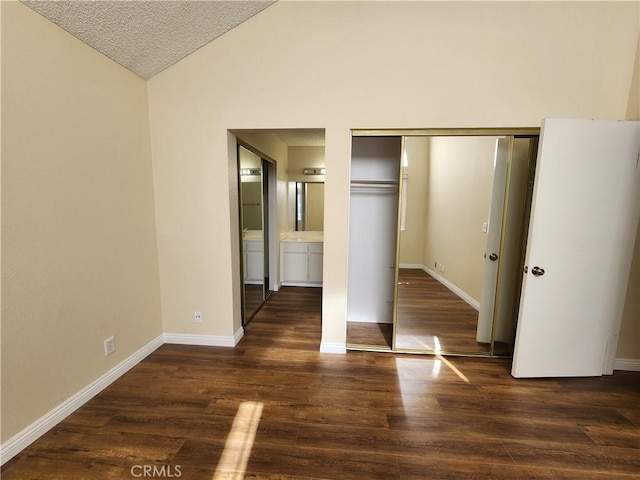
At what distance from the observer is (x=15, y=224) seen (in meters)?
1.47

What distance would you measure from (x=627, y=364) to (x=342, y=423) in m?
2.69

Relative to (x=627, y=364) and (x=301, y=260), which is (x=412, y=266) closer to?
(x=627, y=364)

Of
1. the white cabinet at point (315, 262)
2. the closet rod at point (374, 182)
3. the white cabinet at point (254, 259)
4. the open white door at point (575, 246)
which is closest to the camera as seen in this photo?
the open white door at point (575, 246)

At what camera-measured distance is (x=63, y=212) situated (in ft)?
5.64

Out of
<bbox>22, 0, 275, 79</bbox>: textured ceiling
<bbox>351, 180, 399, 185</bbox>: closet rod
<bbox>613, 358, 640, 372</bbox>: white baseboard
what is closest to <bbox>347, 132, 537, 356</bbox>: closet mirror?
<bbox>351, 180, 399, 185</bbox>: closet rod

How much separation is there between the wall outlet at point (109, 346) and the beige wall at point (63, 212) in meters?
0.04

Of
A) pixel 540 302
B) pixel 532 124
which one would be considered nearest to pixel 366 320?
pixel 540 302

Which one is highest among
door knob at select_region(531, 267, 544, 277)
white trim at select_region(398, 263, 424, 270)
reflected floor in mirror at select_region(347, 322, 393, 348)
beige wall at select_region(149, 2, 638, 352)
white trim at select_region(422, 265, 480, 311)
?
beige wall at select_region(149, 2, 638, 352)

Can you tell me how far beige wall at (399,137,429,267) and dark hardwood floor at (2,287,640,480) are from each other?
1.01 metres

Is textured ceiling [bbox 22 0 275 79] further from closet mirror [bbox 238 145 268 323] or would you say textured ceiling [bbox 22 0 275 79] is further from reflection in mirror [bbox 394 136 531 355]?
reflection in mirror [bbox 394 136 531 355]

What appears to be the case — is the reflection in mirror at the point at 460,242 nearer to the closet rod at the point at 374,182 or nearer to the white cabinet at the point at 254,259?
the closet rod at the point at 374,182

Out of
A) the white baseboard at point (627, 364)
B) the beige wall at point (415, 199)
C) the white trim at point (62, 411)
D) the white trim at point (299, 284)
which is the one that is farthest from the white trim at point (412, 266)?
the white trim at point (62, 411)

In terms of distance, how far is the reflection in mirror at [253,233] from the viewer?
3.55m

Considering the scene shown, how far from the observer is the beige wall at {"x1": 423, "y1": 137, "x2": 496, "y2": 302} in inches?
96.8
